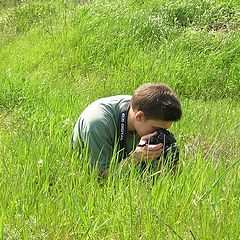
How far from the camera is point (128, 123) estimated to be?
3.15 m

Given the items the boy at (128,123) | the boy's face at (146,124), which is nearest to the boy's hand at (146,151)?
the boy at (128,123)

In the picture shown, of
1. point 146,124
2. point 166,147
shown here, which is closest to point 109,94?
point 146,124

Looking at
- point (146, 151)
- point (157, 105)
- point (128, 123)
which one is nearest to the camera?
point (146, 151)

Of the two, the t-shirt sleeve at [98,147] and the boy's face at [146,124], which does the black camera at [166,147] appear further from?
the t-shirt sleeve at [98,147]

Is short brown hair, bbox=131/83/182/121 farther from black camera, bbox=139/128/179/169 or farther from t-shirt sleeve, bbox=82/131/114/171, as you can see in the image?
t-shirt sleeve, bbox=82/131/114/171

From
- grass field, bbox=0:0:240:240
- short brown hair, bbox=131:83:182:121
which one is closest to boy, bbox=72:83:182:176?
short brown hair, bbox=131:83:182:121

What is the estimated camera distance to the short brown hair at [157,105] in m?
2.98

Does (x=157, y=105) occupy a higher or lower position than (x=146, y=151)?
higher

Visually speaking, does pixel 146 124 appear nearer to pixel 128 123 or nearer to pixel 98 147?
pixel 128 123

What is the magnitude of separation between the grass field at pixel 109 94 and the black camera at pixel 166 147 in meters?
0.07

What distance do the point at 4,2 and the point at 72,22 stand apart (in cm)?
389

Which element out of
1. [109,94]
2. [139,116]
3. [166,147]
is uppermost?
[139,116]

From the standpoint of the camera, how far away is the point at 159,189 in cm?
226

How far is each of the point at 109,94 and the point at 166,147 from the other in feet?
8.08
